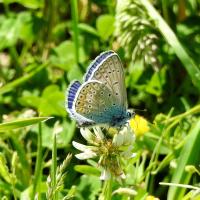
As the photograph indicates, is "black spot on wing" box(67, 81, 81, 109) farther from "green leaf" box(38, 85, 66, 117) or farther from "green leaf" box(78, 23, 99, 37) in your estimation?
"green leaf" box(78, 23, 99, 37)

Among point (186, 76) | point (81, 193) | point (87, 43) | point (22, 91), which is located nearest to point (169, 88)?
point (186, 76)

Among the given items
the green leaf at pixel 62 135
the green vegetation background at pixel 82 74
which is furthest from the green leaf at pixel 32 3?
the green leaf at pixel 62 135

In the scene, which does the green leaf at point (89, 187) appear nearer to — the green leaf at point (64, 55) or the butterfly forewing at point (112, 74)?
the butterfly forewing at point (112, 74)

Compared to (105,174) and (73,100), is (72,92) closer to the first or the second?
(73,100)

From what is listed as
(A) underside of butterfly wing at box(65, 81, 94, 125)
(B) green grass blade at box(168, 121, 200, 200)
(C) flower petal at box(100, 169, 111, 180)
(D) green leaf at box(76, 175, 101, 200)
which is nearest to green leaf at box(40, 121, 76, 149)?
(D) green leaf at box(76, 175, 101, 200)

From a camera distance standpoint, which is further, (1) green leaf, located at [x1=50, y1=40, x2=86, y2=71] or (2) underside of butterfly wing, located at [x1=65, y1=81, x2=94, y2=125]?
(1) green leaf, located at [x1=50, y1=40, x2=86, y2=71]

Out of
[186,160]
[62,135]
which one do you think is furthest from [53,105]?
[186,160]
